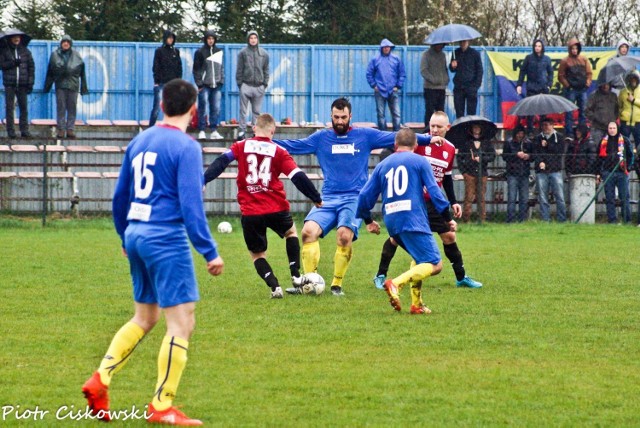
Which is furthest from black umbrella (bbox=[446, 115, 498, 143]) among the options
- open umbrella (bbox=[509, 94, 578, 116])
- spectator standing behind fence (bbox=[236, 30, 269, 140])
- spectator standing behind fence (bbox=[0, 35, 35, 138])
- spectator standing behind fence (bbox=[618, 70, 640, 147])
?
spectator standing behind fence (bbox=[0, 35, 35, 138])

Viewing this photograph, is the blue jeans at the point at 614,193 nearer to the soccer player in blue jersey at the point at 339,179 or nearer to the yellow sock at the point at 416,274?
→ the soccer player in blue jersey at the point at 339,179

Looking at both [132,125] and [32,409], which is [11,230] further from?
[32,409]

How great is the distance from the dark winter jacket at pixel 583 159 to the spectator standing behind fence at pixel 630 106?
701mm

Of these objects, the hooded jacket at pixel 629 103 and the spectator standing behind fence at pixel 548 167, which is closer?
the spectator standing behind fence at pixel 548 167

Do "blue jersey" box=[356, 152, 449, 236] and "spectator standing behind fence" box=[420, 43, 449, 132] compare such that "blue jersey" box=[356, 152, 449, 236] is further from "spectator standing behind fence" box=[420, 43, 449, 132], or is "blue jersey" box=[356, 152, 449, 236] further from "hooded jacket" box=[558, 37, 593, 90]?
"hooded jacket" box=[558, 37, 593, 90]

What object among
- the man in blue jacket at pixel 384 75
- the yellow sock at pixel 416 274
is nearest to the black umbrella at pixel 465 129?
the man in blue jacket at pixel 384 75

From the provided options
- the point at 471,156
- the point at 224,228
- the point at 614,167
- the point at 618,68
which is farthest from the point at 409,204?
the point at 618,68

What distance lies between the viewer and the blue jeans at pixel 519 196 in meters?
22.1

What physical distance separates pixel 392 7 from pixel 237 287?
84.3ft

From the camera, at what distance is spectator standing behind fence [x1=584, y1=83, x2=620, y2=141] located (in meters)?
22.7

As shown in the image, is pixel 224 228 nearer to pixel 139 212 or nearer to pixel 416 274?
pixel 416 274

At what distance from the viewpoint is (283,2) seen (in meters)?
33.2

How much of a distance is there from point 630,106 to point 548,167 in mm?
2252

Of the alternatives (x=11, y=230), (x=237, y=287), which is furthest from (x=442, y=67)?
(x=237, y=287)
